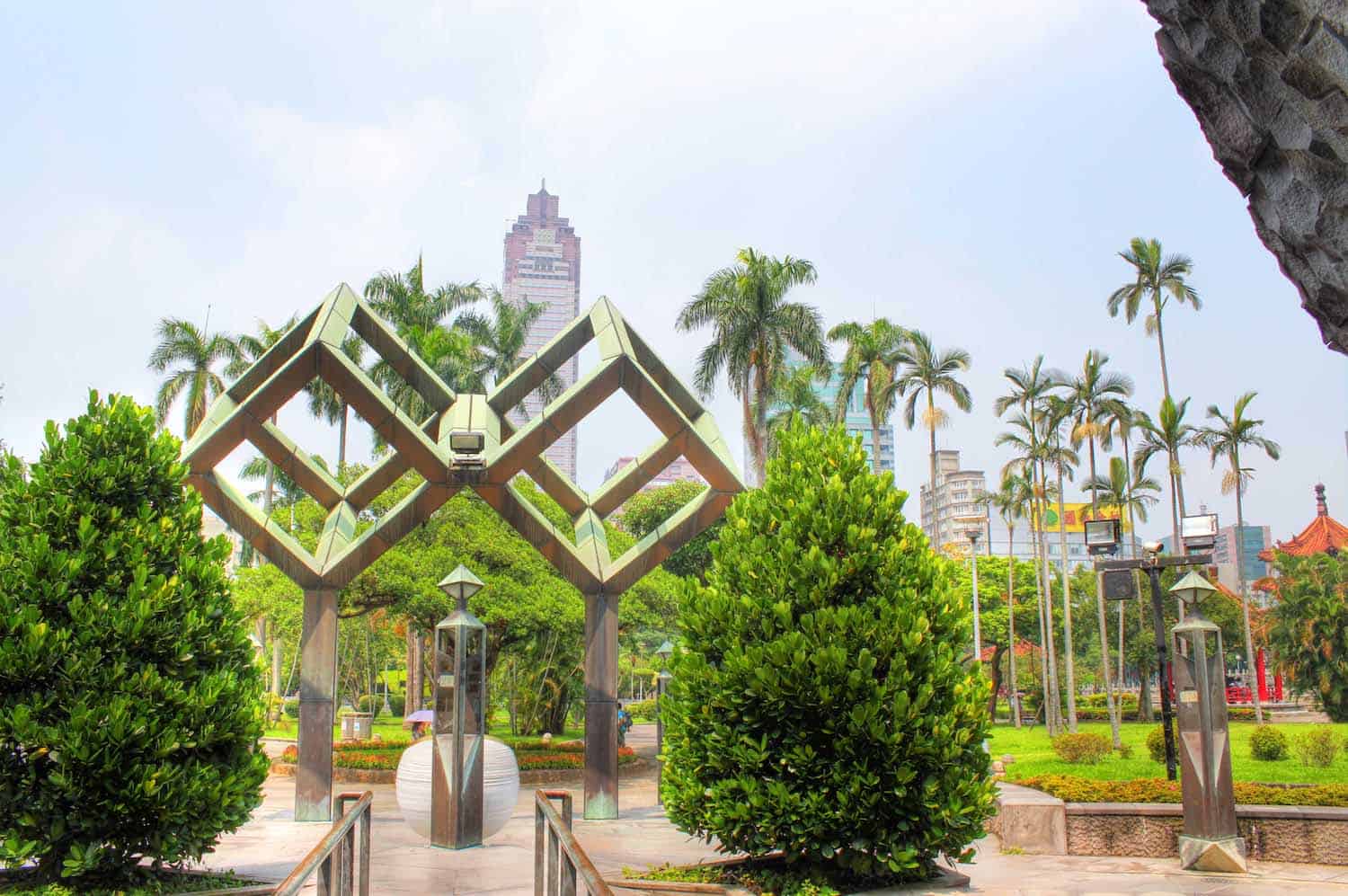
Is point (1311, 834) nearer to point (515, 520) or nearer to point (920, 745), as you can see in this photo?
point (920, 745)

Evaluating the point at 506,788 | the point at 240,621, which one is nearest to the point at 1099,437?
the point at 506,788

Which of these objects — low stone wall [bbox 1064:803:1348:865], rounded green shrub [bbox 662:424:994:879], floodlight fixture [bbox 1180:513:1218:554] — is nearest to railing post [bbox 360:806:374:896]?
rounded green shrub [bbox 662:424:994:879]

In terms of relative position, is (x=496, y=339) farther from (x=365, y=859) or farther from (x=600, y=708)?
(x=365, y=859)

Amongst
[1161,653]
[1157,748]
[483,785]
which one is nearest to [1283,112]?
[483,785]

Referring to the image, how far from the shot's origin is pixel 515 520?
1623 centimetres

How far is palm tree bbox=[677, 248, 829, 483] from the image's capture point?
113ft

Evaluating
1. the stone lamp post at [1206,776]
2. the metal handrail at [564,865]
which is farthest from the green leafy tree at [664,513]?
the metal handrail at [564,865]

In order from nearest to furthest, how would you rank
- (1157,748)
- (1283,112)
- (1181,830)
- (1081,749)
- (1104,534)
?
(1283,112), (1181,830), (1104,534), (1157,748), (1081,749)

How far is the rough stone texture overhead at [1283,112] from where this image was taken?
218cm

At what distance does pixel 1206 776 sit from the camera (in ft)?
37.0

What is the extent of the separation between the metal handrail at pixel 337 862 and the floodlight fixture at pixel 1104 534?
487 inches

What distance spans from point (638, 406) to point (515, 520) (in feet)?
8.15

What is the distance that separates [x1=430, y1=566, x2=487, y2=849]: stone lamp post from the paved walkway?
328 mm

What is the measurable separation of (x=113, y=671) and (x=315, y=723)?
725 cm
